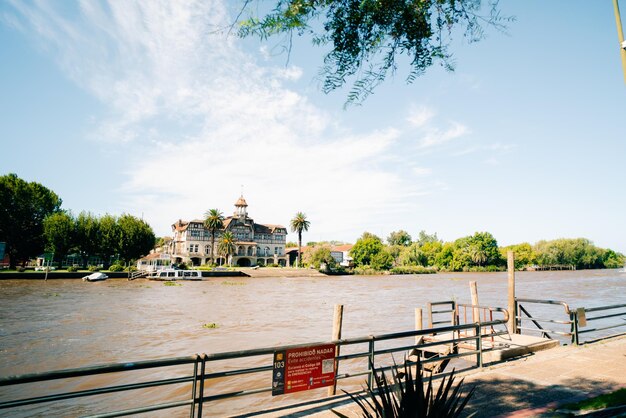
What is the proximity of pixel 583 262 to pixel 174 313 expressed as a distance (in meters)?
140

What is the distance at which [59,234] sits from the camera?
58.0m

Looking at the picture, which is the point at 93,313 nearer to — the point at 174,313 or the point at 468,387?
the point at 174,313

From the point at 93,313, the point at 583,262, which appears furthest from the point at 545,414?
the point at 583,262

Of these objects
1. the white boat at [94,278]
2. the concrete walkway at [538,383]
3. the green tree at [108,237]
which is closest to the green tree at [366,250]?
the green tree at [108,237]

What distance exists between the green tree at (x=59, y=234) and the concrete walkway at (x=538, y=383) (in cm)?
6555

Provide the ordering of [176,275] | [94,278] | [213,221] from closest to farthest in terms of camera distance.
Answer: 1. [94,278]
2. [176,275]
3. [213,221]

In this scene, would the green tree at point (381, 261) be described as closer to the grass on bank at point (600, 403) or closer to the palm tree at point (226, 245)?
the palm tree at point (226, 245)

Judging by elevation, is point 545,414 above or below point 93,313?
above

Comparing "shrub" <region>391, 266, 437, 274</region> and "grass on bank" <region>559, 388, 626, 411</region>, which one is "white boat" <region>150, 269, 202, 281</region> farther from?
"grass on bank" <region>559, 388, 626, 411</region>

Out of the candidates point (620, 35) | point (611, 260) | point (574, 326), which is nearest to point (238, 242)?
point (574, 326)

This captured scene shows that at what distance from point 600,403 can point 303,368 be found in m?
4.44

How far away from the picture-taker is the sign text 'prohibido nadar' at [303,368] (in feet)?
17.9

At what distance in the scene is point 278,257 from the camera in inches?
3856

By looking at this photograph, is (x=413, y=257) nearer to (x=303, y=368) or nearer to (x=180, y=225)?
(x=180, y=225)
